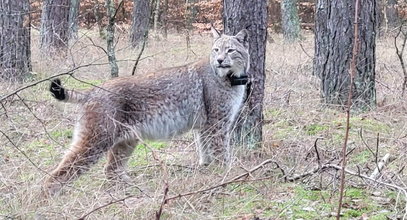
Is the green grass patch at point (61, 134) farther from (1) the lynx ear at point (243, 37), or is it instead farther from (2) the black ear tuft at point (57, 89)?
(1) the lynx ear at point (243, 37)

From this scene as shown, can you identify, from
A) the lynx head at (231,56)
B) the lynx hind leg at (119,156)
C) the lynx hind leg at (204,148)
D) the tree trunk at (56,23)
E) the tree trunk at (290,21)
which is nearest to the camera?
the lynx hind leg at (119,156)

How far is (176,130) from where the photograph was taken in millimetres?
5586

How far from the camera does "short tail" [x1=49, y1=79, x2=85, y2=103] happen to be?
15.4 ft

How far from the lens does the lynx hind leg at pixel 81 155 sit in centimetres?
473

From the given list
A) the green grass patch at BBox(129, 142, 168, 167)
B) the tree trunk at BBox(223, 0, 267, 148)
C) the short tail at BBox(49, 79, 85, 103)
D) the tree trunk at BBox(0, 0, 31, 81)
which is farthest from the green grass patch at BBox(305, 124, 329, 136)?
the tree trunk at BBox(0, 0, 31, 81)

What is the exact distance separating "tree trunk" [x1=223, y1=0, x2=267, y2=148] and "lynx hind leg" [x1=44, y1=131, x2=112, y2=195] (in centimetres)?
144

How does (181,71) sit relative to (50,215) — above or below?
above

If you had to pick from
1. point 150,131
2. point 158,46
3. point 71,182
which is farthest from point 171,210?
point 158,46

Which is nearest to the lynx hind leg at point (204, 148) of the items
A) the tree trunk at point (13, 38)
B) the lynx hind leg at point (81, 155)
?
the lynx hind leg at point (81, 155)

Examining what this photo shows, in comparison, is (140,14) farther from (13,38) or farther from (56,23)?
(13,38)

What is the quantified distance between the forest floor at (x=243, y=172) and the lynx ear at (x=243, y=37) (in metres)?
0.95

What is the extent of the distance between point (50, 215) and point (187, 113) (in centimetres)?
207

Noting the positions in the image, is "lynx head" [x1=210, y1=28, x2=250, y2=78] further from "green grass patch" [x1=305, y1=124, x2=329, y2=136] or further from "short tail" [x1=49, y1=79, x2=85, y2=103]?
"short tail" [x1=49, y1=79, x2=85, y2=103]

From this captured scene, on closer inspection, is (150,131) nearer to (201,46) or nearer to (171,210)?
(171,210)
